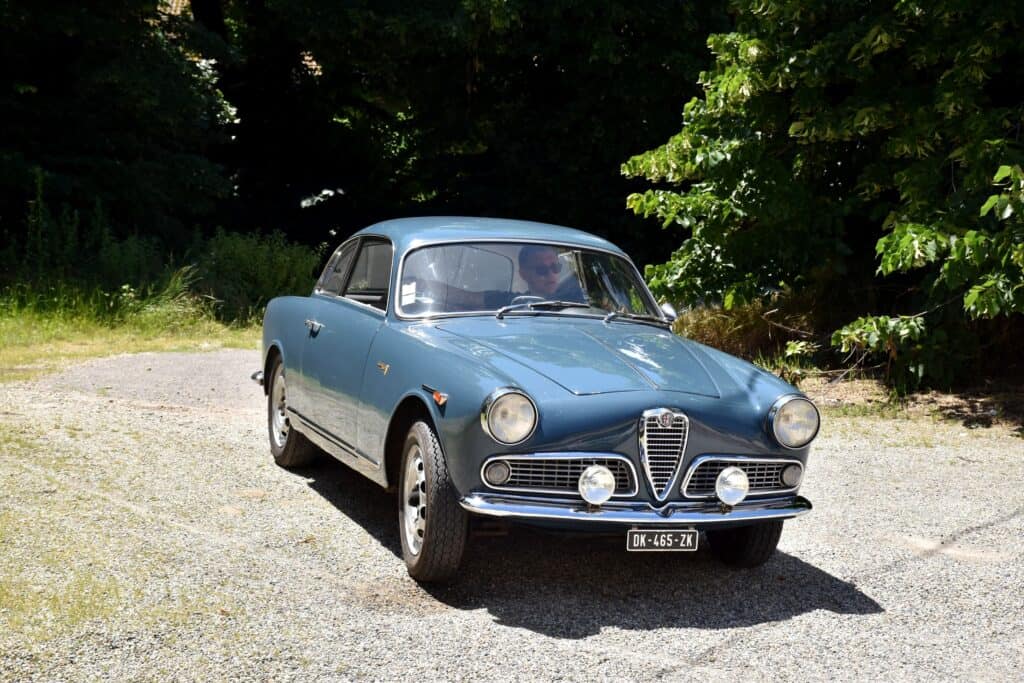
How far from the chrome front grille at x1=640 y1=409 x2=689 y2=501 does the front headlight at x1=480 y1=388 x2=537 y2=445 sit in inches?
20.4

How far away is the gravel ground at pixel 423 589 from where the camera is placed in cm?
477

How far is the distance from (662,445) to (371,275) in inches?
99.7

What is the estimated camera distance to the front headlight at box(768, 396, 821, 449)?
5824 millimetres

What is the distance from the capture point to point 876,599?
581 cm

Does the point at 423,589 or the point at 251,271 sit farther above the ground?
the point at 423,589

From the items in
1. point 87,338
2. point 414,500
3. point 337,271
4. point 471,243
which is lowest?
point 87,338

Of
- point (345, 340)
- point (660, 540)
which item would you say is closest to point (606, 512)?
point (660, 540)

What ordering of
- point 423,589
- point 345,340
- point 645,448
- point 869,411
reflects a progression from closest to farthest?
point 645,448
point 423,589
point 345,340
point 869,411

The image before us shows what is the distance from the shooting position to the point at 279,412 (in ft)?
27.8

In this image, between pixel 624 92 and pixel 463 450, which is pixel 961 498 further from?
pixel 624 92

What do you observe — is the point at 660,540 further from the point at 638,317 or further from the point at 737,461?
the point at 638,317

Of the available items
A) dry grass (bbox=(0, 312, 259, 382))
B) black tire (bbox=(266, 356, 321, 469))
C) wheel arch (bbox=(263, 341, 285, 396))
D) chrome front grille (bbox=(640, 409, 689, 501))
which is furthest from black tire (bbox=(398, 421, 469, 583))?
dry grass (bbox=(0, 312, 259, 382))

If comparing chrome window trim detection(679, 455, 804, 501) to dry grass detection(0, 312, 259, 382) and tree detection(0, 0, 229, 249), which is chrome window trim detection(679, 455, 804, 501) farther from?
tree detection(0, 0, 229, 249)

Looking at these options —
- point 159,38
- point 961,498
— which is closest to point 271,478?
point 961,498
